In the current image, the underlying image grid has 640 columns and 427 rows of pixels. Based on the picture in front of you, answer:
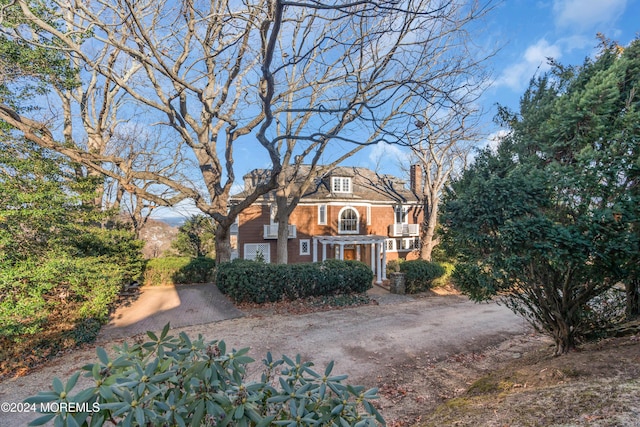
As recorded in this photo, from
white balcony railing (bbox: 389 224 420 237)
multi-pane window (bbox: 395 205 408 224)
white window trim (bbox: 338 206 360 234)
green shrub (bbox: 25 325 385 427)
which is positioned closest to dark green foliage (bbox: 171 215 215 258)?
white window trim (bbox: 338 206 360 234)

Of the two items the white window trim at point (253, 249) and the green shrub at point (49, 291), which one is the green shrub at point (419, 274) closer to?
the white window trim at point (253, 249)

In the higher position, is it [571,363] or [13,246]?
[13,246]

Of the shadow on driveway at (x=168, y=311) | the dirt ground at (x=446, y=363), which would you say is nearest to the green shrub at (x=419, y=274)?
the dirt ground at (x=446, y=363)

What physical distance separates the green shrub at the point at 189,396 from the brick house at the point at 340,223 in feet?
→ 51.2

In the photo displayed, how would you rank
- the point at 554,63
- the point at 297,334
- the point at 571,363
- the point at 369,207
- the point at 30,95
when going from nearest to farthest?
the point at 571,363, the point at 554,63, the point at 297,334, the point at 30,95, the point at 369,207

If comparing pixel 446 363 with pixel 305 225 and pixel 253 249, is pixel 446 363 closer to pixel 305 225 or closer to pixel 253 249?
pixel 305 225

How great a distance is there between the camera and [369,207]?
21.1 m

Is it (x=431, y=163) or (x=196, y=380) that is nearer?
(x=196, y=380)

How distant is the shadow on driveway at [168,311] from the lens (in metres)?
8.34

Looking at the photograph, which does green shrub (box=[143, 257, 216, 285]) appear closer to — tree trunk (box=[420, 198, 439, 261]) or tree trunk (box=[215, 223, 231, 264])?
tree trunk (box=[215, 223, 231, 264])

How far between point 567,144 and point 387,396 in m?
4.77

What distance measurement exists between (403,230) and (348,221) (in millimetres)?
4615

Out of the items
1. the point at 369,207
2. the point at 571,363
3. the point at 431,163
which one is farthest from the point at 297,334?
the point at 431,163

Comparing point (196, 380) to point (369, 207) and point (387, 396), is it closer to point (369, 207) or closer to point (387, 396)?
point (387, 396)
